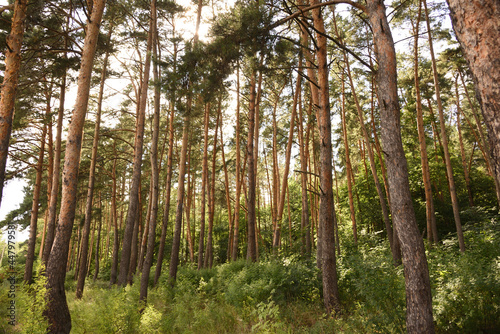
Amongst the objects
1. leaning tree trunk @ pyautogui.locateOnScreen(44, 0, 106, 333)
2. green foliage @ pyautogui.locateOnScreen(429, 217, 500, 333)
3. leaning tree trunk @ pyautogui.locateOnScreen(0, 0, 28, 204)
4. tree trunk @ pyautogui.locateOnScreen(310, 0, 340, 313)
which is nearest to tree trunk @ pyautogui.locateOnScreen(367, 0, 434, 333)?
green foliage @ pyautogui.locateOnScreen(429, 217, 500, 333)

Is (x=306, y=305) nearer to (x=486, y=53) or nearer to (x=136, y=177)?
(x=486, y=53)

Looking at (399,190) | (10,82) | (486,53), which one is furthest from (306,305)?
(10,82)

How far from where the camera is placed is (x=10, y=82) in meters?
6.25

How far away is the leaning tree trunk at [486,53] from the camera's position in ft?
5.99

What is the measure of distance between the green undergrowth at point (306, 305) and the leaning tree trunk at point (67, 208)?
49cm

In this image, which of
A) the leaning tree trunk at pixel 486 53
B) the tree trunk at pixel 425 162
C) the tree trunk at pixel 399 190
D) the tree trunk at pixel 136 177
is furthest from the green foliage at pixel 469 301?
the tree trunk at pixel 136 177

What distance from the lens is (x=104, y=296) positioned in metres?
8.94

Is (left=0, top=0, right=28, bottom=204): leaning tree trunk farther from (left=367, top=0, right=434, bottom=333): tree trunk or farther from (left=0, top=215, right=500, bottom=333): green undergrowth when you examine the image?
(left=367, top=0, right=434, bottom=333): tree trunk

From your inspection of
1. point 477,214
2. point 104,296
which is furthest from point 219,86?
point 477,214

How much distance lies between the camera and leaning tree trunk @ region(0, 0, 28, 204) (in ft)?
19.4

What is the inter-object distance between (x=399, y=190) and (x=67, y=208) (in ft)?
21.2

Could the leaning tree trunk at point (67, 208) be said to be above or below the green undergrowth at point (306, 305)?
above

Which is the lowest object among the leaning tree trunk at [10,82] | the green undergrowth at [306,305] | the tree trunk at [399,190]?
the green undergrowth at [306,305]

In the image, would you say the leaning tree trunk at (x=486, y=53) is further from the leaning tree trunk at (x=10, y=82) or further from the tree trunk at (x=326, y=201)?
the leaning tree trunk at (x=10, y=82)
